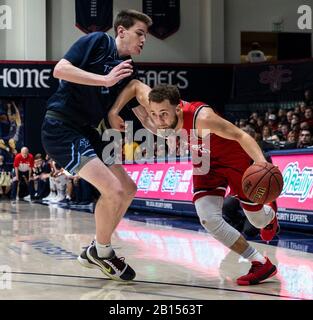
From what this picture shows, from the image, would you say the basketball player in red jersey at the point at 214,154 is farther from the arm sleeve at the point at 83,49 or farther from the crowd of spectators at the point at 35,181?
the crowd of spectators at the point at 35,181

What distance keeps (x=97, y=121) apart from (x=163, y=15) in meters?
17.5

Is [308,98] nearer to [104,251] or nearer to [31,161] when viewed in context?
[31,161]

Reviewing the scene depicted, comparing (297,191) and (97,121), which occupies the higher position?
(97,121)

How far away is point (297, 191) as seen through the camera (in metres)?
8.55

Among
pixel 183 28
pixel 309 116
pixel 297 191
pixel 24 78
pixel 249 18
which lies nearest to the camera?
pixel 297 191

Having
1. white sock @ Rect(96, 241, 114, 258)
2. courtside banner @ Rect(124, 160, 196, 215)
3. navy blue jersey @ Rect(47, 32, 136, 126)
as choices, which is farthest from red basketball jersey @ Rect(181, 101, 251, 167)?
courtside banner @ Rect(124, 160, 196, 215)

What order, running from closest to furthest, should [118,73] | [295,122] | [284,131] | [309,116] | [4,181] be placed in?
[118,73], [295,122], [284,131], [309,116], [4,181]

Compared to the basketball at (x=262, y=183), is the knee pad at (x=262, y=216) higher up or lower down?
lower down

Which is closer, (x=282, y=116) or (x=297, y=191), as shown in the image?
(x=297, y=191)

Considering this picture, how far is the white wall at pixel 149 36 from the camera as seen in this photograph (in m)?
21.6

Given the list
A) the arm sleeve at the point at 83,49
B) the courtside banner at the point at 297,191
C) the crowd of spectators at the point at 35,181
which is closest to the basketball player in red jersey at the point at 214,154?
the arm sleeve at the point at 83,49

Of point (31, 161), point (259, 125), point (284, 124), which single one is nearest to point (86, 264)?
point (284, 124)

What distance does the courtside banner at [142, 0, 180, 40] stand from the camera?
21.9 meters

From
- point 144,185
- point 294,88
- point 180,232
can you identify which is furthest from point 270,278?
point 294,88
